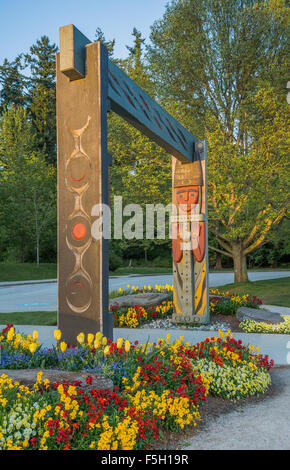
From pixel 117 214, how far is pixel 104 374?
17.2 meters

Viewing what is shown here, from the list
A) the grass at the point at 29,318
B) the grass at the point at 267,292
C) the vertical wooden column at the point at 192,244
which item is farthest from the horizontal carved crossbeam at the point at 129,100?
the grass at the point at 267,292

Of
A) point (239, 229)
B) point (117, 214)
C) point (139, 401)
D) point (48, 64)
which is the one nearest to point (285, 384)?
point (139, 401)

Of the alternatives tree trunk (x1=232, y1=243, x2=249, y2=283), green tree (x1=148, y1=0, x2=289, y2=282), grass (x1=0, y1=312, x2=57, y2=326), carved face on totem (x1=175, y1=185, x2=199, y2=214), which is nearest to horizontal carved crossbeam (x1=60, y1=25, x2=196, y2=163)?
carved face on totem (x1=175, y1=185, x2=199, y2=214)

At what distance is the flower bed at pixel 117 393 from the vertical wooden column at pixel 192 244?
338 cm

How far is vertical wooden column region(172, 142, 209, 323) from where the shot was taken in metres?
8.78

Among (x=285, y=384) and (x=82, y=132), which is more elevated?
(x=82, y=132)

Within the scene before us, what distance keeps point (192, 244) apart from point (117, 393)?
5.46 m

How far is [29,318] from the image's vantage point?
10.5m

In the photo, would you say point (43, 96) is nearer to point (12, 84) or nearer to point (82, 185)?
point (12, 84)

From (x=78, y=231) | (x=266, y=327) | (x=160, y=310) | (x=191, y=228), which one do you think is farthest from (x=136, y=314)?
(x=78, y=231)

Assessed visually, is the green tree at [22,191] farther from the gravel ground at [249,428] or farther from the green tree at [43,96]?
the gravel ground at [249,428]

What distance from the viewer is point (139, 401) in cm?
364
